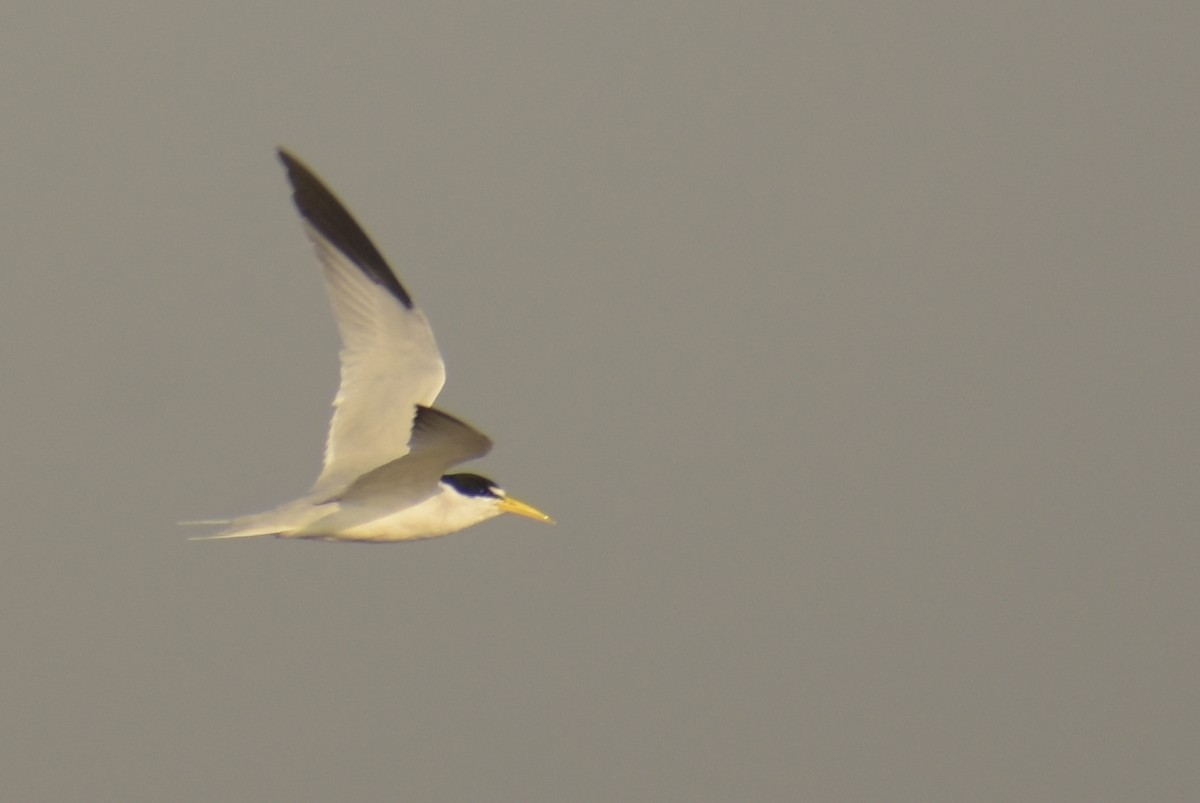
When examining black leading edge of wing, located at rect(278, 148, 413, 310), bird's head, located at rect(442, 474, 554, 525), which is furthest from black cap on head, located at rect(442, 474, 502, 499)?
black leading edge of wing, located at rect(278, 148, 413, 310)

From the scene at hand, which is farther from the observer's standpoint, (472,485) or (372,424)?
(472,485)

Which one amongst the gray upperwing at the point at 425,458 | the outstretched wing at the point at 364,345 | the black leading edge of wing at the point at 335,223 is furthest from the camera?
the black leading edge of wing at the point at 335,223

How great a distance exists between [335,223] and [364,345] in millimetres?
678

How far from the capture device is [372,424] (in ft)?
26.7

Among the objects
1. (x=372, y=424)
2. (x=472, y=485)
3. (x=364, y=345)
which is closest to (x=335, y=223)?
(x=364, y=345)

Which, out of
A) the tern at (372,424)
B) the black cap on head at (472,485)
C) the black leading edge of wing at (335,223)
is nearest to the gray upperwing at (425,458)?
the tern at (372,424)

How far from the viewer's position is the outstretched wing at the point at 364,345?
8.09 m

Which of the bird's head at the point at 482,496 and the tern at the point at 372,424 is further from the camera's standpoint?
the bird's head at the point at 482,496

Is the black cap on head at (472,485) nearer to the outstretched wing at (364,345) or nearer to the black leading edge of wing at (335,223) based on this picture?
the outstretched wing at (364,345)

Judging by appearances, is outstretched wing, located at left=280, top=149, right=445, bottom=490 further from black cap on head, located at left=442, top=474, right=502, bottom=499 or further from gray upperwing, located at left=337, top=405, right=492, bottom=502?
black cap on head, located at left=442, top=474, right=502, bottom=499

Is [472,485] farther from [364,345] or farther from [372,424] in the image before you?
[364,345]

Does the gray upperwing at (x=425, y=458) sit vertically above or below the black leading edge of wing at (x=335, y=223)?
below

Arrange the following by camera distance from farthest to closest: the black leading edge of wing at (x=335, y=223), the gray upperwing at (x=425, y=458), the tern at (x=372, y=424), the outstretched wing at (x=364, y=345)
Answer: the black leading edge of wing at (x=335, y=223) → the outstretched wing at (x=364, y=345) → the tern at (x=372, y=424) → the gray upperwing at (x=425, y=458)

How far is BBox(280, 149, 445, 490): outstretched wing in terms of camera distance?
8086mm
